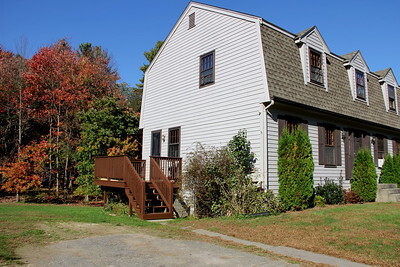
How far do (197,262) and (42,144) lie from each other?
15.5 m

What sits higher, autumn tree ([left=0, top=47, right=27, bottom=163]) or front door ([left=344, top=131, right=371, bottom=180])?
autumn tree ([left=0, top=47, right=27, bottom=163])

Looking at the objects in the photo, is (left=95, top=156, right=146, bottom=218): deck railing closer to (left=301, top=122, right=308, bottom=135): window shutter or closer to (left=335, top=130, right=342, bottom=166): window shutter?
(left=301, top=122, right=308, bottom=135): window shutter

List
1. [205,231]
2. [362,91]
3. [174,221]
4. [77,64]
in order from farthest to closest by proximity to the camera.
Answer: [77,64], [362,91], [174,221], [205,231]

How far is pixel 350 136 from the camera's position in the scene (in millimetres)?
14281

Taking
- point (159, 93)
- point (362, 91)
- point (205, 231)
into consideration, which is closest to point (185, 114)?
point (159, 93)

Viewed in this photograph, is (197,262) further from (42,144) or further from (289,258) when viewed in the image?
(42,144)

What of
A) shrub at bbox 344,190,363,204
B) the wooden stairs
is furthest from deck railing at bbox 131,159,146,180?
shrub at bbox 344,190,363,204

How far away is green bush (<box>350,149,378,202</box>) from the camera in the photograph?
1341cm

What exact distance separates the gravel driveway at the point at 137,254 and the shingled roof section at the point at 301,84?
20.1ft

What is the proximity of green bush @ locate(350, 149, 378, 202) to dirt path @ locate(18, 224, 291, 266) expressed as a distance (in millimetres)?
9607

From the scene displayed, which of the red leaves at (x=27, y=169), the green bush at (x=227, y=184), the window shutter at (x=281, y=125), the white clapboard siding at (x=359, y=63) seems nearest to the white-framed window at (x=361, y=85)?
the white clapboard siding at (x=359, y=63)

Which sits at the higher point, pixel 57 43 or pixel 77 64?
pixel 57 43

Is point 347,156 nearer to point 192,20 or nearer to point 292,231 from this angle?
point 292,231

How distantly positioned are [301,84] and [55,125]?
1425 cm
